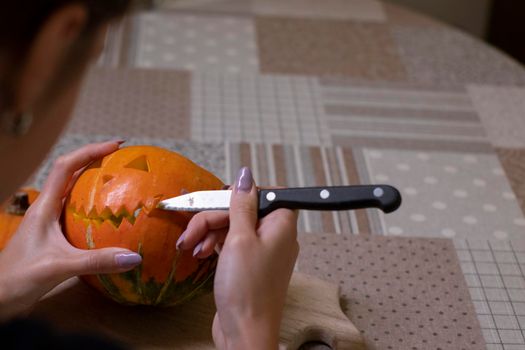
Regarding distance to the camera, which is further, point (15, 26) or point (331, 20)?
point (331, 20)

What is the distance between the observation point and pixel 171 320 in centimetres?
98

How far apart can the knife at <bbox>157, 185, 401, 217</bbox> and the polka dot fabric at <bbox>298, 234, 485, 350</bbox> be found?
227 millimetres

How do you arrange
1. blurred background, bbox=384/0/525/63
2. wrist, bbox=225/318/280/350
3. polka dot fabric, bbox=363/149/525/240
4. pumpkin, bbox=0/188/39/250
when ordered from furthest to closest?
1. blurred background, bbox=384/0/525/63
2. polka dot fabric, bbox=363/149/525/240
3. pumpkin, bbox=0/188/39/250
4. wrist, bbox=225/318/280/350

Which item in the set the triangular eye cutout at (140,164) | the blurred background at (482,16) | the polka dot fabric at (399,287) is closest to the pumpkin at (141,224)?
the triangular eye cutout at (140,164)

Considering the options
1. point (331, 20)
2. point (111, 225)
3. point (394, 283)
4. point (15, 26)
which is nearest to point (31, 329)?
point (15, 26)

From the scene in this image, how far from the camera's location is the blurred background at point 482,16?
2.77 meters

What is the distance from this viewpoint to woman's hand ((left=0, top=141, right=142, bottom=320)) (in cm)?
91

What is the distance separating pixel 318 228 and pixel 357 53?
2.29 ft

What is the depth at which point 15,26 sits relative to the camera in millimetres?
496

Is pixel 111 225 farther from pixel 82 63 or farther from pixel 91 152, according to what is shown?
pixel 82 63

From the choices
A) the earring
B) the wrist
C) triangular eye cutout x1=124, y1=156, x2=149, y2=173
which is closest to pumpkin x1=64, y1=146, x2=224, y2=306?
triangular eye cutout x1=124, y1=156, x2=149, y2=173

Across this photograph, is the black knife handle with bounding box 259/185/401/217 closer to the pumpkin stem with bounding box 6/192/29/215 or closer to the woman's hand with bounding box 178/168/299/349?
the woman's hand with bounding box 178/168/299/349

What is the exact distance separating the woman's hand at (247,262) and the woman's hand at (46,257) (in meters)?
0.09

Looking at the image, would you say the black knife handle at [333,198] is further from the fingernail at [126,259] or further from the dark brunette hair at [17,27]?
the dark brunette hair at [17,27]
